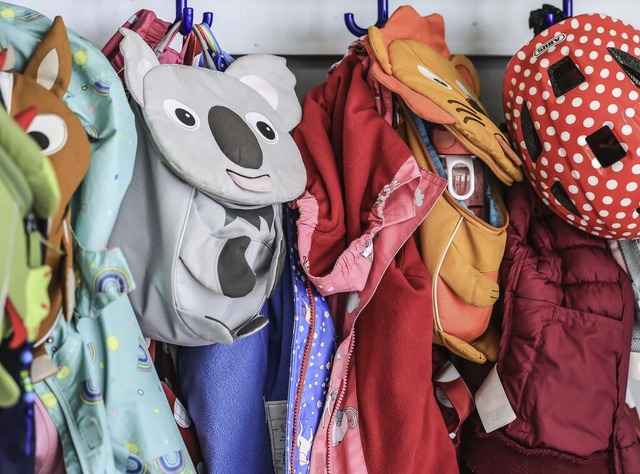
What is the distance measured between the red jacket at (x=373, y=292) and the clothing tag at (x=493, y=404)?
7cm

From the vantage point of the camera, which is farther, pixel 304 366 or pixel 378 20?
pixel 378 20

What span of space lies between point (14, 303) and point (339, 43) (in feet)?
2.33

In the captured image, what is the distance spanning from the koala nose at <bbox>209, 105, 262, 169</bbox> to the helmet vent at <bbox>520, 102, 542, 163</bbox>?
1.15ft

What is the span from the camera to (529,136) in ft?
2.92

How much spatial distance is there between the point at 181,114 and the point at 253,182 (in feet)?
0.34

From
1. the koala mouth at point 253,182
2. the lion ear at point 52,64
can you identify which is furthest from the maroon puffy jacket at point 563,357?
the lion ear at point 52,64

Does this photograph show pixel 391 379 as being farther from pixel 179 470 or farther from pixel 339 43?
pixel 339 43

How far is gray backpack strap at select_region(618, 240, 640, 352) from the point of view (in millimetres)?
928

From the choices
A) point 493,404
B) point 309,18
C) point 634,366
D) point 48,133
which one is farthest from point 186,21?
point 634,366

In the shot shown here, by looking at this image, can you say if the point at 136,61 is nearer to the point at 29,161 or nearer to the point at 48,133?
the point at 48,133

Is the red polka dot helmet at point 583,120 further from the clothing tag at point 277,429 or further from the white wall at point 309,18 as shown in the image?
the clothing tag at point 277,429

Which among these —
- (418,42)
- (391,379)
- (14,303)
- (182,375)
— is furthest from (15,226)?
(418,42)

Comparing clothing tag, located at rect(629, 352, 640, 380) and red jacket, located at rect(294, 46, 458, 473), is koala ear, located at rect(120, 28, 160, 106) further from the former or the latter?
clothing tag, located at rect(629, 352, 640, 380)

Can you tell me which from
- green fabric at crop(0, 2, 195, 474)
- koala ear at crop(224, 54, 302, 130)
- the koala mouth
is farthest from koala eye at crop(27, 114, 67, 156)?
koala ear at crop(224, 54, 302, 130)
